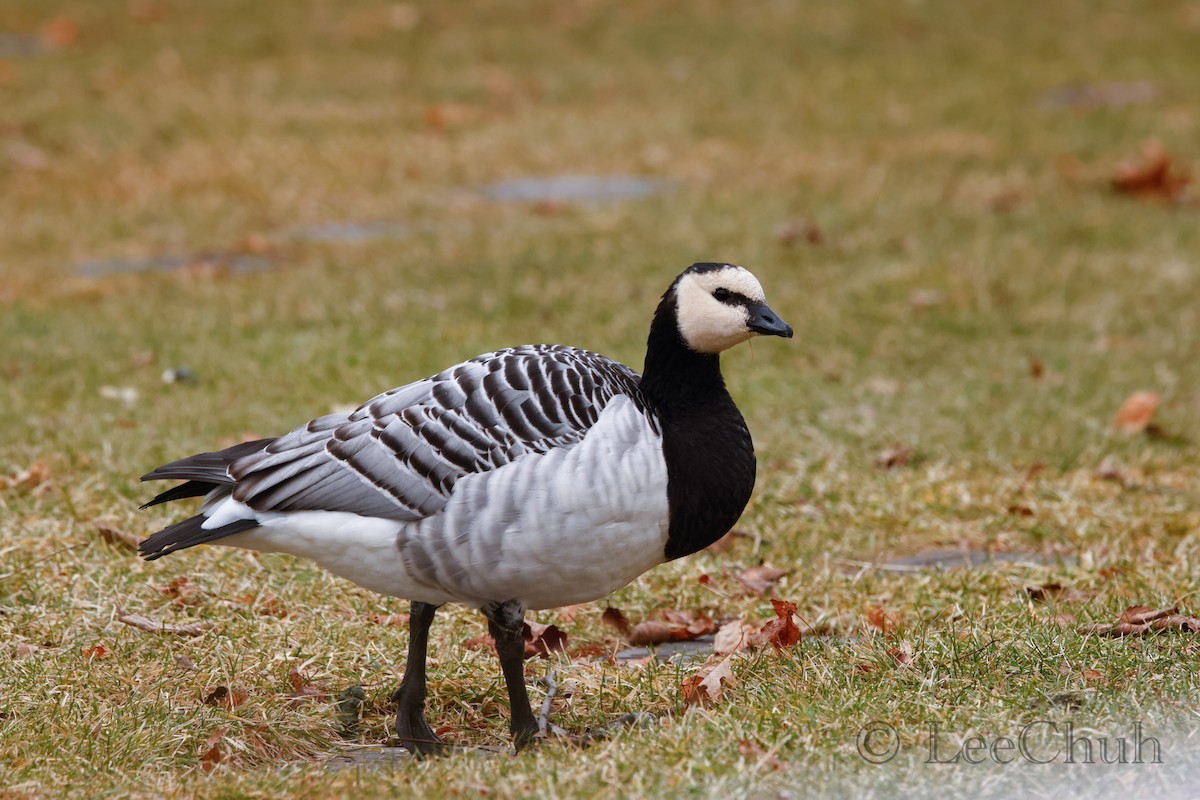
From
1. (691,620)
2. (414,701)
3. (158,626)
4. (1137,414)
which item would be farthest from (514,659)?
(1137,414)

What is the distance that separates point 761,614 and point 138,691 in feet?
6.95

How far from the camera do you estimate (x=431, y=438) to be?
403 centimetres

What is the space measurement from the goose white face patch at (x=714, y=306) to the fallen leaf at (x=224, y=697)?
171 centimetres

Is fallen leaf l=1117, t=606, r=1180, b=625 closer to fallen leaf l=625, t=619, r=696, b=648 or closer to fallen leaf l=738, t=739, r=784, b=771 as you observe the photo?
fallen leaf l=625, t=619, r=696, b=648

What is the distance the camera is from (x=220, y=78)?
A: 50.3 feet

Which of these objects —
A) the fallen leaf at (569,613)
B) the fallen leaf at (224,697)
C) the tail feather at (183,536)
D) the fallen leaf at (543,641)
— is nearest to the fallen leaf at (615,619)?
the fallen leaf at (569,613)

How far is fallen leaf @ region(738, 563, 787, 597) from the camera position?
534 centimetres

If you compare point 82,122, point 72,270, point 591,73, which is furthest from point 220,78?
point 72,270

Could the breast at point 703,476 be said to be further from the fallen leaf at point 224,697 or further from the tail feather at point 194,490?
the fallen leaf at point 224,697

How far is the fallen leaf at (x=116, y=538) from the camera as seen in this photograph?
5.44 m

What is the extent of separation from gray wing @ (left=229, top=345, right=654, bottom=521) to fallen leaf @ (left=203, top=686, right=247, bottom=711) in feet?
1.94

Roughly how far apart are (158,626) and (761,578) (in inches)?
86.8

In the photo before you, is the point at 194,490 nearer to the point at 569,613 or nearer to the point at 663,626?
the point at 569,613

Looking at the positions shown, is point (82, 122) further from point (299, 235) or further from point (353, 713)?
point (353, 713)
